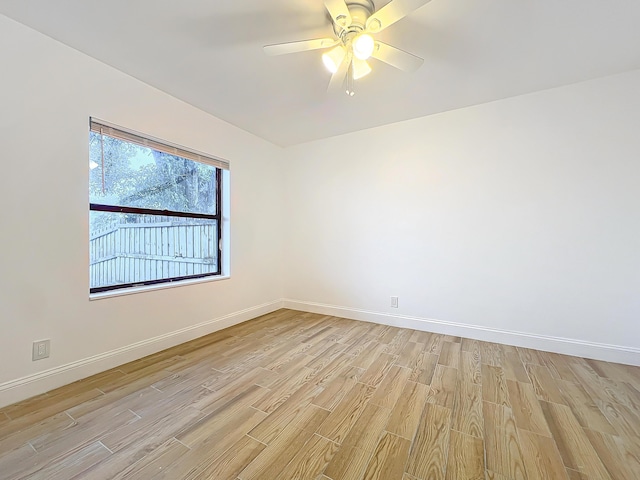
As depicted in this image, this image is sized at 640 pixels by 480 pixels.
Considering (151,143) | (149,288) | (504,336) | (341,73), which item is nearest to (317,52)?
(341,73)

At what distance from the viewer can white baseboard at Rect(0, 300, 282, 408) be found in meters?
1.77

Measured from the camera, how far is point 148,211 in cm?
257

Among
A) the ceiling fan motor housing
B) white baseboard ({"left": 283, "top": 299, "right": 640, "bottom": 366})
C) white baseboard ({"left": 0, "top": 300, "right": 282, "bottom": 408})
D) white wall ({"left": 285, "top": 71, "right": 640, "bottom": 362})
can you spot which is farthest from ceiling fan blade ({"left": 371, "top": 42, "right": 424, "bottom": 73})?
white baseboard ({"left": 0, "top": 300, "right": 282, "bottom": 408})

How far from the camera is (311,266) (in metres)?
3.95

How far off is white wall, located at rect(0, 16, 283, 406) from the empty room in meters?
0.01

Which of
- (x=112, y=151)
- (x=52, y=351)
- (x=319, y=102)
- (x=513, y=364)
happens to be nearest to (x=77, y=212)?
(x=112, y=151)

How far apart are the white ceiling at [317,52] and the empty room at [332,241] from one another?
0.02 meters

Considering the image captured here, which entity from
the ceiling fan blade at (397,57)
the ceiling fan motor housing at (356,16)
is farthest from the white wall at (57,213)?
the ceiling fan blade at (397,57)

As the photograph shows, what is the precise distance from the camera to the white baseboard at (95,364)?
1766 millimetres

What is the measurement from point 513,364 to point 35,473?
3.16 m

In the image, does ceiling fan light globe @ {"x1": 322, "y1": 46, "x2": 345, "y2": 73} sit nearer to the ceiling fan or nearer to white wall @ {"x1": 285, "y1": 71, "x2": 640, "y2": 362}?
the ceiling fan

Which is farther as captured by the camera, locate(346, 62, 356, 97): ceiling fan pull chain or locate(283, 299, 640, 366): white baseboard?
locate(283, 299, 640, 366): white baseboard

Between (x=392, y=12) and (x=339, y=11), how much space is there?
10.9 inches

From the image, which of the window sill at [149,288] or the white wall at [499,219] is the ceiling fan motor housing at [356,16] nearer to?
the white wall at [499,219]
